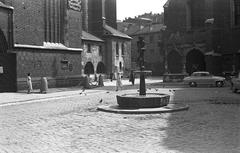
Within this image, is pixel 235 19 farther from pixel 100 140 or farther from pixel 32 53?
pixel 100 140

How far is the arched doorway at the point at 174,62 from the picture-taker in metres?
39.3

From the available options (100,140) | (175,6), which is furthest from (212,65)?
(100,140)

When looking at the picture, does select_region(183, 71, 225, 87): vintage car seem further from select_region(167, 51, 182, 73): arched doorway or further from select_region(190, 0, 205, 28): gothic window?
select_region(190, 0, 205, 28): gothic window

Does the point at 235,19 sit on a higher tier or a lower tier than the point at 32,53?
higher

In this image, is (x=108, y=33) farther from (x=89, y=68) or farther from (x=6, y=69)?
(x=6, y=69)

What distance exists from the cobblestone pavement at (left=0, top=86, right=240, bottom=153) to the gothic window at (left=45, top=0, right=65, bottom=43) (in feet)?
65.6

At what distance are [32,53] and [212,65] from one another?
1937 cm

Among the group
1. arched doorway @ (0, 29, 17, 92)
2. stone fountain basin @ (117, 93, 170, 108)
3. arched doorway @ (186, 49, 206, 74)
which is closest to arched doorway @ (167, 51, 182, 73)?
arched doorway @ (186, 49, 206, 74)

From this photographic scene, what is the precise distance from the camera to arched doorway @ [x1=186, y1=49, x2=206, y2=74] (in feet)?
125

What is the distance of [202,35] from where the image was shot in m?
37.2

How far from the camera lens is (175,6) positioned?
4084 cm

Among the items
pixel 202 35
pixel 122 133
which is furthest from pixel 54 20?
pixel 122 133

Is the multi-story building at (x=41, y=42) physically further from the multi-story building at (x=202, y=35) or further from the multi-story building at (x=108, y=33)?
the multi-story building at (x=108, y=33)

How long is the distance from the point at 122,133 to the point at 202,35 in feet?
102
